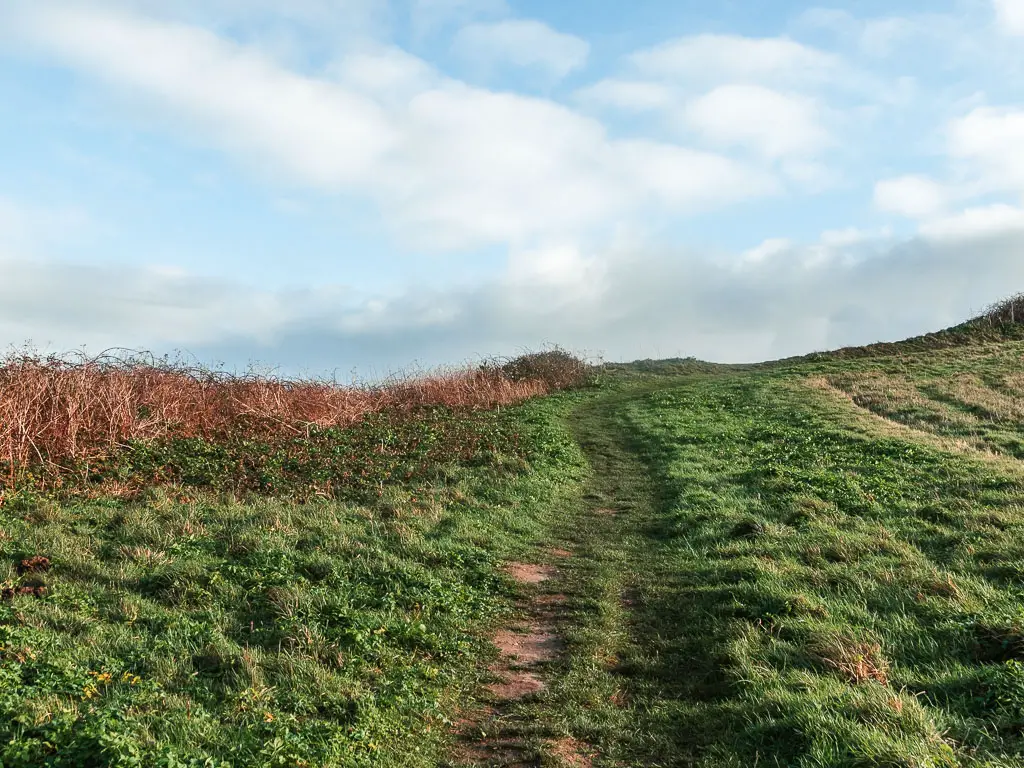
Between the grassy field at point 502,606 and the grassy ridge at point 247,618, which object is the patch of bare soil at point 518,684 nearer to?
the grassy field at point 502,606

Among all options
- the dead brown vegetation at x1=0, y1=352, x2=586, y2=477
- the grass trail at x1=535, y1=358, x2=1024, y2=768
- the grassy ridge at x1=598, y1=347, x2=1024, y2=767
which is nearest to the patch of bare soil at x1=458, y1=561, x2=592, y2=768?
the grass trail at x1=535, y1=358, x2=1024, y2=768

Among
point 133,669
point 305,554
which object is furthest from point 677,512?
point 133,669

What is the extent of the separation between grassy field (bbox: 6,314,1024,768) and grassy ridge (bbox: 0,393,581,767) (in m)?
0.03

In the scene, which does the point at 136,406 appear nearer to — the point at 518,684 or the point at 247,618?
the point at 247,618

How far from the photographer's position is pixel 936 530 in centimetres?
1028

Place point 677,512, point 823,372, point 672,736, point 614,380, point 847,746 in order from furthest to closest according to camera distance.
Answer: point 614,380
point 823,372
point 677,512
point 672,736
point 847,746

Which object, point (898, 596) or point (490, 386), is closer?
point (898, 596)

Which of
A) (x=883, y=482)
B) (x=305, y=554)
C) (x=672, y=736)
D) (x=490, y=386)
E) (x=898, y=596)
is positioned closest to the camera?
(x=672, y=736)

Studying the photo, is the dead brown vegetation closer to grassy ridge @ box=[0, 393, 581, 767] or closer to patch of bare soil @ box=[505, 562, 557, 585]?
grassy ridge @ box=[0, 393, 581, 767]

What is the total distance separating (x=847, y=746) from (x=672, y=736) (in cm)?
134

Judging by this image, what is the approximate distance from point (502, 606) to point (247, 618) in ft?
9.35

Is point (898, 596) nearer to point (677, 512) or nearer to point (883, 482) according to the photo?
point (677, 512)

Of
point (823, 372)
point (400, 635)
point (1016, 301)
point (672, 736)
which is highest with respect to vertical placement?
point (1016, 301)

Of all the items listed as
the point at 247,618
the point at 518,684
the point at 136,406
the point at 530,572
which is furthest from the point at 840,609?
the point at 136,406
